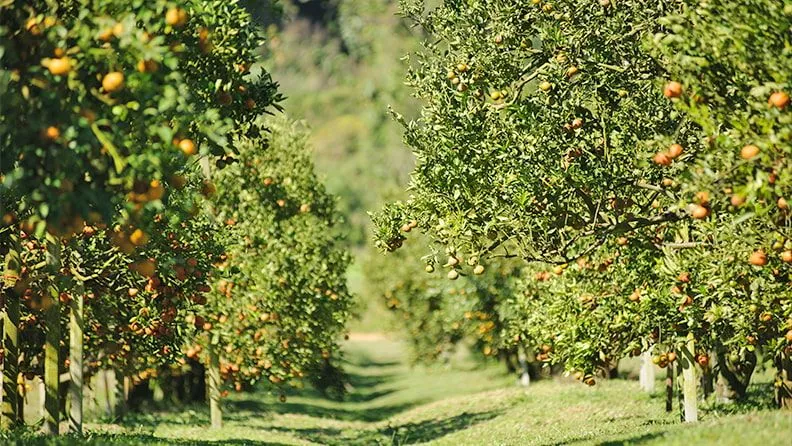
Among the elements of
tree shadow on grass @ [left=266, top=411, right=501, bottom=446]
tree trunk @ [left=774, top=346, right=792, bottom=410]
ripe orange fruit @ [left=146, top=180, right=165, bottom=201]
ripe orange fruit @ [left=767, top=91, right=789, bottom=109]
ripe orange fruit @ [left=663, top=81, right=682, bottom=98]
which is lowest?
tree shadow on grass @ [left=266, top=411, right=501, bottom=446]

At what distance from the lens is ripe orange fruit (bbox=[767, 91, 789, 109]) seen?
10422 mm

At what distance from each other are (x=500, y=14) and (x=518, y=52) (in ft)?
2.39

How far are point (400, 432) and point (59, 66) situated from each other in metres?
23.1

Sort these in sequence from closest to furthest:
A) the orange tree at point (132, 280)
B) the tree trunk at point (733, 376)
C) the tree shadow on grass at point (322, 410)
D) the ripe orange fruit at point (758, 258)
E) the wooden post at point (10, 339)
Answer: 1. the ripe orange fruit at point (758, 258)
2. the orange tree at point (132, 280)
3. the wooden post at point (10, 339)
4. the tree trunk at point (733, 376)
5. the tree shadow on grass at point (322, 410)

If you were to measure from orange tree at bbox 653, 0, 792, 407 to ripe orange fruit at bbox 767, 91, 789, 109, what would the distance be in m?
0.01

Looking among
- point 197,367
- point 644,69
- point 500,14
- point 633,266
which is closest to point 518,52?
point 500,14

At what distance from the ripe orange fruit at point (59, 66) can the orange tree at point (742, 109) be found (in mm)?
7078

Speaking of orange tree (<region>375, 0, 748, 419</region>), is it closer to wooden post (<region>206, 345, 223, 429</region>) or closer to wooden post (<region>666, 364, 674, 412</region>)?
wooden post (<region>666, 364, 674, 412</region>)

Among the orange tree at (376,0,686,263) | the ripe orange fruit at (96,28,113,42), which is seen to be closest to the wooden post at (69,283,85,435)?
the orange tree at (376,0,686,263)

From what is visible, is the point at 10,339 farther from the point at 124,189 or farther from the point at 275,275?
the point at 275,275

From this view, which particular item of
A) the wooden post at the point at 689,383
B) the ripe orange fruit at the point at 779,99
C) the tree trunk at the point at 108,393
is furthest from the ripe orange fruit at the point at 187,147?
the tree trunk at the point at 108,393

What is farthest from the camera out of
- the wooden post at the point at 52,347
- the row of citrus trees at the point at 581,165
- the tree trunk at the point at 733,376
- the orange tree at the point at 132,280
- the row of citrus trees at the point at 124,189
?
the tree trunk at the point at 733,376

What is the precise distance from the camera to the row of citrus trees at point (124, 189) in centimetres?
981

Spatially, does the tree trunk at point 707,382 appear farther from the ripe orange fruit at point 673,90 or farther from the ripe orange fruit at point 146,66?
the ripe orange fruit at point 146,66
